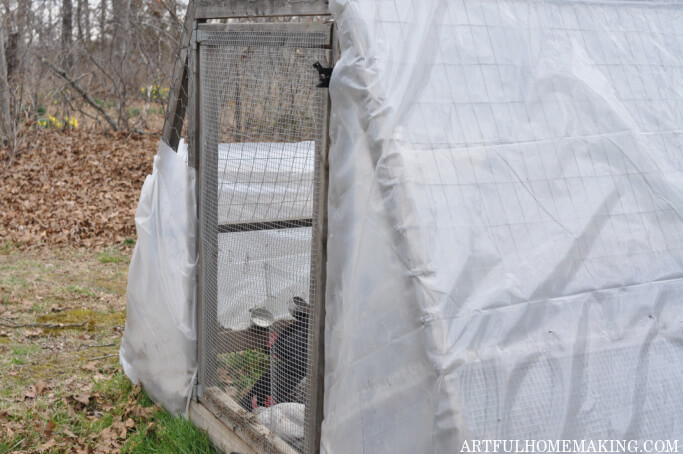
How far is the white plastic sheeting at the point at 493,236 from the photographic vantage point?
7.24ft

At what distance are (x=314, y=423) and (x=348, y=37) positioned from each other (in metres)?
1.54

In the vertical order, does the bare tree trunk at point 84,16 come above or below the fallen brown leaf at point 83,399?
above

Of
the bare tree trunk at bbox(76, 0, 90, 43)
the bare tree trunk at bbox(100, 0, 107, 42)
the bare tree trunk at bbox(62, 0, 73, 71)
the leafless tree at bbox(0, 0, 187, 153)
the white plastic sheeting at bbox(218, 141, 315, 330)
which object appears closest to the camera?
the white plastic sheeting at bbox(218, 141, 315, 330)

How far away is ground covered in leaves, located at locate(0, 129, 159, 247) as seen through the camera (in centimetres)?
859

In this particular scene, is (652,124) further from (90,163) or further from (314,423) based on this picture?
(90,163)

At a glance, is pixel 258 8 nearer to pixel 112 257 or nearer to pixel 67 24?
pixel 112 257

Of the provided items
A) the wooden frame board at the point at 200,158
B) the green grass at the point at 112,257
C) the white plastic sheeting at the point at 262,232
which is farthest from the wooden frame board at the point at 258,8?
the green grass at the point at 112,257

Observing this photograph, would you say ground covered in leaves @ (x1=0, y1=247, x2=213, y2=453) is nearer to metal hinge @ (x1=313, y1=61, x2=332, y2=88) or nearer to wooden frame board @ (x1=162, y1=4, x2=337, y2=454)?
wooden frame board @ (x1=162, y1=4, x2=337, y2=454)

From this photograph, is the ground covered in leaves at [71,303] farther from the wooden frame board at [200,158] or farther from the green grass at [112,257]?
the wooden frame board at [200,158]

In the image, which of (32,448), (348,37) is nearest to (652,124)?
(348,37)

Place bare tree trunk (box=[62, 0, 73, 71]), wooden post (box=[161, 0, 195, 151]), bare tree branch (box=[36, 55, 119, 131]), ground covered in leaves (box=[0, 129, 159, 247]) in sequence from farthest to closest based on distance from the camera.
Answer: bare tree trunk (box=[62, 0, 73, 71])
bare tree branch (box=[36, 55, 119, 131])
ground covered in leaves (box=[0, 129, 159, 247])
wooden post (box=[161, 0, 195, 151])

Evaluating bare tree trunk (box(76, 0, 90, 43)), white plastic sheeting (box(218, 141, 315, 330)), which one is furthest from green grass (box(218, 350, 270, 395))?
bare tree trunk (box(76, 0, 90, 43))

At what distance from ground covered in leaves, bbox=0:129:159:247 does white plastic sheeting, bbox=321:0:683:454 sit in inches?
258

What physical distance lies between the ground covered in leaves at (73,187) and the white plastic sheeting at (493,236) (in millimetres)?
6556
